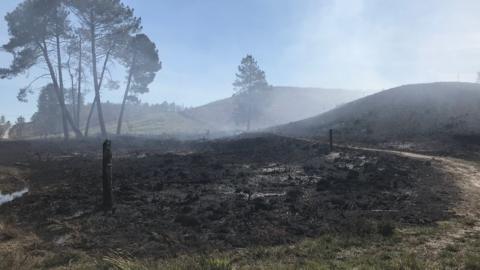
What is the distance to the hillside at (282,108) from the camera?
141 metres

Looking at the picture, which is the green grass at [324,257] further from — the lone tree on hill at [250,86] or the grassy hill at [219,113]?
the grassy hill at [219,113]

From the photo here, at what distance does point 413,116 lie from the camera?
4444 centimetres

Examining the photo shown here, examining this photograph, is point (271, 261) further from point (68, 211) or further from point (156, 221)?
point (68, 211)

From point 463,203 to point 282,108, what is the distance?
6100 inches

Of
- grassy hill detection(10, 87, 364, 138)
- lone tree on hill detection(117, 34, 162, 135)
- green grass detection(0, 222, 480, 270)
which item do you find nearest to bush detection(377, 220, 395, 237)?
green grass detection(0, 222, 480, 270)

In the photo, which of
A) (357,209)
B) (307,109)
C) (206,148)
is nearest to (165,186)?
(357,209)

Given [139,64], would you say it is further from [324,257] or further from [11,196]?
[324,257]

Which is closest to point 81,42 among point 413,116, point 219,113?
point 413,116

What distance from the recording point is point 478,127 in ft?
117

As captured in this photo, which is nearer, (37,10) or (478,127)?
(478,127)

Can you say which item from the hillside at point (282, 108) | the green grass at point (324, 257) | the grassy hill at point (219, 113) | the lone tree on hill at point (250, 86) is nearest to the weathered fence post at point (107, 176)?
the green grass at point (324, 257)

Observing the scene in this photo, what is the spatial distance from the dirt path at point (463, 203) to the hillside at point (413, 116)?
1313 centimetres

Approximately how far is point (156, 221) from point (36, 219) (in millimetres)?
3854

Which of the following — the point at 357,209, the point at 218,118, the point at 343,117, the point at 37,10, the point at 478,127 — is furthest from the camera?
the point at 218,118
